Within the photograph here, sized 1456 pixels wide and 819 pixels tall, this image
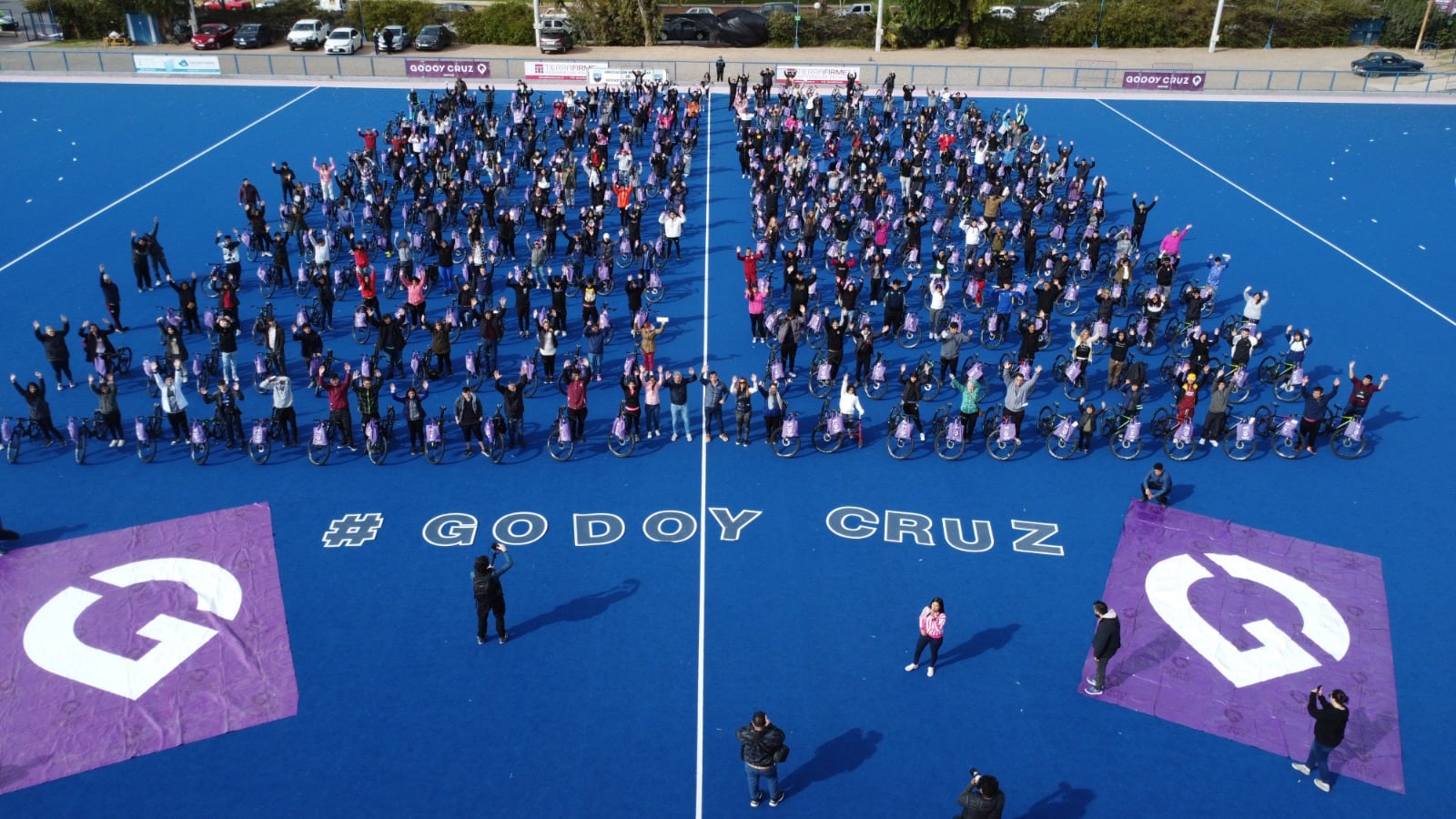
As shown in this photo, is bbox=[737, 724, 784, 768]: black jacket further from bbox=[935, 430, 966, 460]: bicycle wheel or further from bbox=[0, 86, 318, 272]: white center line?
bbox=[0, 86, 318, 272]: white center line

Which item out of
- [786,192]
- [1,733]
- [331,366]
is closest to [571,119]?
[786,192]

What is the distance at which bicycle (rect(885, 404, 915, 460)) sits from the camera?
18.6m

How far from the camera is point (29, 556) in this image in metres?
16.0

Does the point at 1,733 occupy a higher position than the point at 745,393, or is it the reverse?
the point at 745,393

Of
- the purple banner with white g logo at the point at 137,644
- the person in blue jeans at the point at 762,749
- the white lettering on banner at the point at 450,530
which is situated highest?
the person in blue jeans at the point at 762,749

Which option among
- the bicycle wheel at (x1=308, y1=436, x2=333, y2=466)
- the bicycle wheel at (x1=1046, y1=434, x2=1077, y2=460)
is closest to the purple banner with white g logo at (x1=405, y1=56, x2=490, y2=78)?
the bicycle wheel at (x1=308, y1=436, x2=333, y2=466)

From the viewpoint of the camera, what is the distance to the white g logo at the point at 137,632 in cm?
1377

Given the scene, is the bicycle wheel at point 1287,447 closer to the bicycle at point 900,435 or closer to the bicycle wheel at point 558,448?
the bicycle at point 900,435

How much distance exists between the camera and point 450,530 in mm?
16844

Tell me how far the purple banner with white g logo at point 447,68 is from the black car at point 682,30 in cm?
1482

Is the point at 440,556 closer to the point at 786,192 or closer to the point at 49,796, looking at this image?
the point at 49,796

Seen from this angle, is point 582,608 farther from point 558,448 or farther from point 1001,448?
point 1001,448

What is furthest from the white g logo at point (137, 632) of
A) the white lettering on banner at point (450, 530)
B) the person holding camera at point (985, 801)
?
the person holding camera at point (985, 801)

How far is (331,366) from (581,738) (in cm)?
1264
